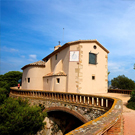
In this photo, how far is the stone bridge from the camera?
11.1ft

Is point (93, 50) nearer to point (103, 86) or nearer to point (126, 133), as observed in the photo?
point (103, 86)

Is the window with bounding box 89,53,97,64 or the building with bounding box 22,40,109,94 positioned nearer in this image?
the building with bounding box 22,40,109,94

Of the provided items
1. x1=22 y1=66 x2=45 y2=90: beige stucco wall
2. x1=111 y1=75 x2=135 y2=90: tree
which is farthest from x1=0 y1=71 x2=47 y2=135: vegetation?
x1=111 y1=75 x2=135 y2=90: tree

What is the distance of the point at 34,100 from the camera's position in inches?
562

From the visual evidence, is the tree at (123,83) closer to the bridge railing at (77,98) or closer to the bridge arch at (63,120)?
the bridge arch at (63,120)

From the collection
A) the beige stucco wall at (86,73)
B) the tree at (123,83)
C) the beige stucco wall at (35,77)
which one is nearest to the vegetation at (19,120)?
the beige stucco wall at (86,73)

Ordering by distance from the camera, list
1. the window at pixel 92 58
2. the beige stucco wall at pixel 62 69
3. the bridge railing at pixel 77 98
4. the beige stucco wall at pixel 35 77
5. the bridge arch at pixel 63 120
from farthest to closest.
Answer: the beige stucco wall at pixel 35 77, the window at pixel 92 58, the beige stucco wall at pixel 62 69, the bridge arch at pixel 63 120, the bridge railing at pixel 77 98

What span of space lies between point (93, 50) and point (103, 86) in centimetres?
559

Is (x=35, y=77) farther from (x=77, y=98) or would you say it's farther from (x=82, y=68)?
(x=77, y=98)

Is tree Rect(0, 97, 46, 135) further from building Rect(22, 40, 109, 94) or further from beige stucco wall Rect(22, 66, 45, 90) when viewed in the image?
beige stucco wall Rect(22, 66, 45, 90)

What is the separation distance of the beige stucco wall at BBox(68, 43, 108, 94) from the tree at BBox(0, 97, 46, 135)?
5639 mm

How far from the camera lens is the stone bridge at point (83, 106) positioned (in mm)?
3382

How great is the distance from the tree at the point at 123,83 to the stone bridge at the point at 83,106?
1255 inches

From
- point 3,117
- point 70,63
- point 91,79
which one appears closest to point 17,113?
point 3,117
